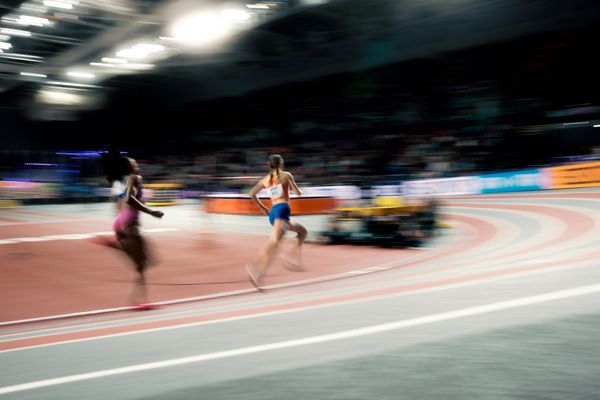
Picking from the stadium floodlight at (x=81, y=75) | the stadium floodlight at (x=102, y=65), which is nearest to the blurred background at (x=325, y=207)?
the stadium floodlight at (x=102, y=65)

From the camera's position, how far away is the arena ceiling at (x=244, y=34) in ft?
101

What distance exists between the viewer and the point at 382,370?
409 centimetres

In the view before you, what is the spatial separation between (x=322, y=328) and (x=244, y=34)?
35.4 m

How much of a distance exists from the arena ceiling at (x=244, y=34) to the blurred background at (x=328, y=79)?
0.33 ft

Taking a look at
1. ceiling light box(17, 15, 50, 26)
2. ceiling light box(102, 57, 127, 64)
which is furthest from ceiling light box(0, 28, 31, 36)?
ceiling light box(102, 57, 127, 64)

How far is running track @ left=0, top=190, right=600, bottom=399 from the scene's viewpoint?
3881 mm

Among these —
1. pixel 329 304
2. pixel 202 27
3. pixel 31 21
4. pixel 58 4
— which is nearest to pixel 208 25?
pixel 202 27

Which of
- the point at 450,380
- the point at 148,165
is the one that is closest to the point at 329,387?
the point at 450,380

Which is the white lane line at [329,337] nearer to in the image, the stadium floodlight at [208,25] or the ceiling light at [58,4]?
the ceiling light at [58,4]

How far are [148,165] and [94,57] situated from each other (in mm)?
9971

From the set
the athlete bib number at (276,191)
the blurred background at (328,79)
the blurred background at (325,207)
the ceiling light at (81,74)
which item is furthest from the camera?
the ceiling light at (81,74)

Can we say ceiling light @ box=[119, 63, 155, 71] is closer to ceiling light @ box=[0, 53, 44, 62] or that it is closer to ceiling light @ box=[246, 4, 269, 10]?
ceiling light @ box=[0, 53, 44, 62]

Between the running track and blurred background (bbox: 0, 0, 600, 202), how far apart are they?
17897 mm

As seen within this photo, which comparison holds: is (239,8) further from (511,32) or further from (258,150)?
(511,32)
